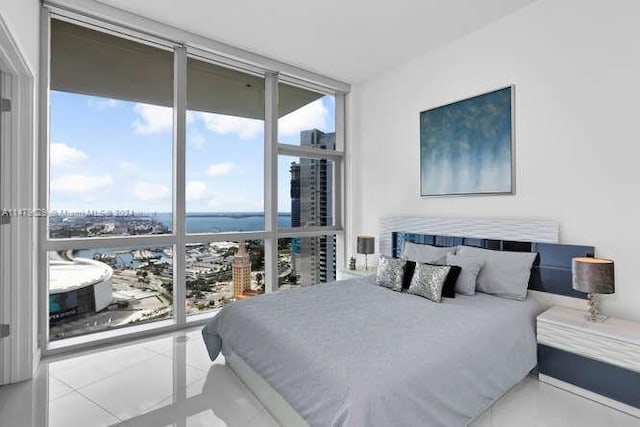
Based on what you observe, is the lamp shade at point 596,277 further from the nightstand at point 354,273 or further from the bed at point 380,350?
the nightstand at point 354,273

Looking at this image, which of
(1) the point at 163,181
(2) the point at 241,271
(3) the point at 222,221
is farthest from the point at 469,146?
(1) the point at 163,181

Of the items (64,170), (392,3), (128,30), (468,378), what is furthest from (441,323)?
(128,30)

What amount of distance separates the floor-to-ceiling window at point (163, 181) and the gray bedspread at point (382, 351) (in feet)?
3.87

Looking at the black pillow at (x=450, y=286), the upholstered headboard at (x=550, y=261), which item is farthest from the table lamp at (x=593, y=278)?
the black pillow at (x=450, y=286)

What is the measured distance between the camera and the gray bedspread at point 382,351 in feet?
4.93

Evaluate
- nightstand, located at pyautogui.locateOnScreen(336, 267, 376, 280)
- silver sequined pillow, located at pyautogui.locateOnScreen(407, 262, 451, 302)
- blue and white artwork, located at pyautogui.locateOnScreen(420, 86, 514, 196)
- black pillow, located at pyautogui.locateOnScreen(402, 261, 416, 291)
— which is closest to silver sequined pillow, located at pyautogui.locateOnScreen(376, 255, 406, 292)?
black pillow, located at pyautogui.locateOnScreen(402, 261, 416, 291)

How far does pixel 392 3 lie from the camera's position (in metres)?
2.85

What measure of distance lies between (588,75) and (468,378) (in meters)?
2.44

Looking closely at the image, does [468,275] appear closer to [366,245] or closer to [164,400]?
[366,245]

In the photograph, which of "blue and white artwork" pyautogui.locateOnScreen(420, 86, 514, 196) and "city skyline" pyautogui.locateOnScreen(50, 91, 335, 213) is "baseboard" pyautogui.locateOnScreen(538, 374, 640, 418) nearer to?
"blue and white artwork" pyautogui.locateOnScreen(420, 86, 514, 196)

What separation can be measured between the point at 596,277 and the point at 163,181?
375 cm

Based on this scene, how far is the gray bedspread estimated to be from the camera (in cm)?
150

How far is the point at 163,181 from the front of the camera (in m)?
3.46

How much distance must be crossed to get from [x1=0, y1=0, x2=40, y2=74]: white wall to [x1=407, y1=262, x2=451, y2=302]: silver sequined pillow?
313 centimetres
